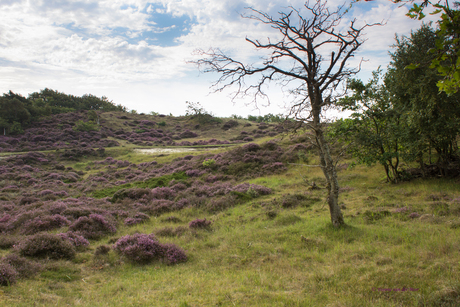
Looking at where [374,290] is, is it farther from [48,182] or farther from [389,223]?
[48,182]

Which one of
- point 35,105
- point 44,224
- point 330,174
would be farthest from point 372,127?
point 35,105

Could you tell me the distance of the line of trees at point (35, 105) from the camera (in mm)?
49250

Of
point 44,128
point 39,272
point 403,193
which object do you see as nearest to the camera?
point 39,272

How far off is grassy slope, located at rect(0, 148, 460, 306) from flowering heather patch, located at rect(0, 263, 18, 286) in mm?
211

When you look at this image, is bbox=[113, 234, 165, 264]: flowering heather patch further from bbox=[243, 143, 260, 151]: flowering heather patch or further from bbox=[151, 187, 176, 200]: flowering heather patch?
bbox=[243, 143, 260, 151]: flowering heather patch

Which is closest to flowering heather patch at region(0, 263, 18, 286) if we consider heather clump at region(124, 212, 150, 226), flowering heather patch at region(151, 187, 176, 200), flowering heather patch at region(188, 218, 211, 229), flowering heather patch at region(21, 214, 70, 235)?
flowering heather patch at region(21, 214, 70, 235)

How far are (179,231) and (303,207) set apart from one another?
22.0ft

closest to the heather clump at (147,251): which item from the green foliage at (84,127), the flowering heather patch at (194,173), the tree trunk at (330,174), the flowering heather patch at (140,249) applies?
the flowering heather patch at (140,249)

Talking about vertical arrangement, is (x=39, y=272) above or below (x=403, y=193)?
below

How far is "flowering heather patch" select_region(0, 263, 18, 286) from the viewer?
18.4ft

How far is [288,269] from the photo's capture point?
258 inches

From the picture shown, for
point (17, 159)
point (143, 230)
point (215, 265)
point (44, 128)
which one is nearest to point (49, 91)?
point (44, 128)

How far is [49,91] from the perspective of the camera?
7900 cm

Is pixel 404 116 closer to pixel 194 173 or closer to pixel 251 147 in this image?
pixel 251 147
